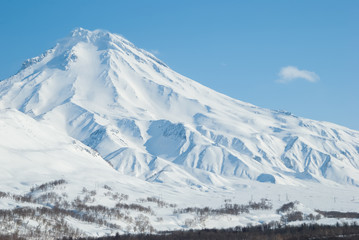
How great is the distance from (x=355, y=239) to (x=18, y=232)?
4828 inches

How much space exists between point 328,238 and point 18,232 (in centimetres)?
11404

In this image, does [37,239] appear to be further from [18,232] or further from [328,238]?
[328,238]

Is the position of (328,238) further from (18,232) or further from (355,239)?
(18,232)

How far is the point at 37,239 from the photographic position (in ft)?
654

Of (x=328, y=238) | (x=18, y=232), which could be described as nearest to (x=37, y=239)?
(x=18, y=232)

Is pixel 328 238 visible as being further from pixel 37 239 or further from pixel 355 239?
pixel 37 239

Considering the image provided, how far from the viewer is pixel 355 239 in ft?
640

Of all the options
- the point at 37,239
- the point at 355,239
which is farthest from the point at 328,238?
the point at 37,239

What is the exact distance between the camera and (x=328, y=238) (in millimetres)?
199500

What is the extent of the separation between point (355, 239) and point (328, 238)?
31.4 feet

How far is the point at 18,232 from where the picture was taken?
19975 centimetres
